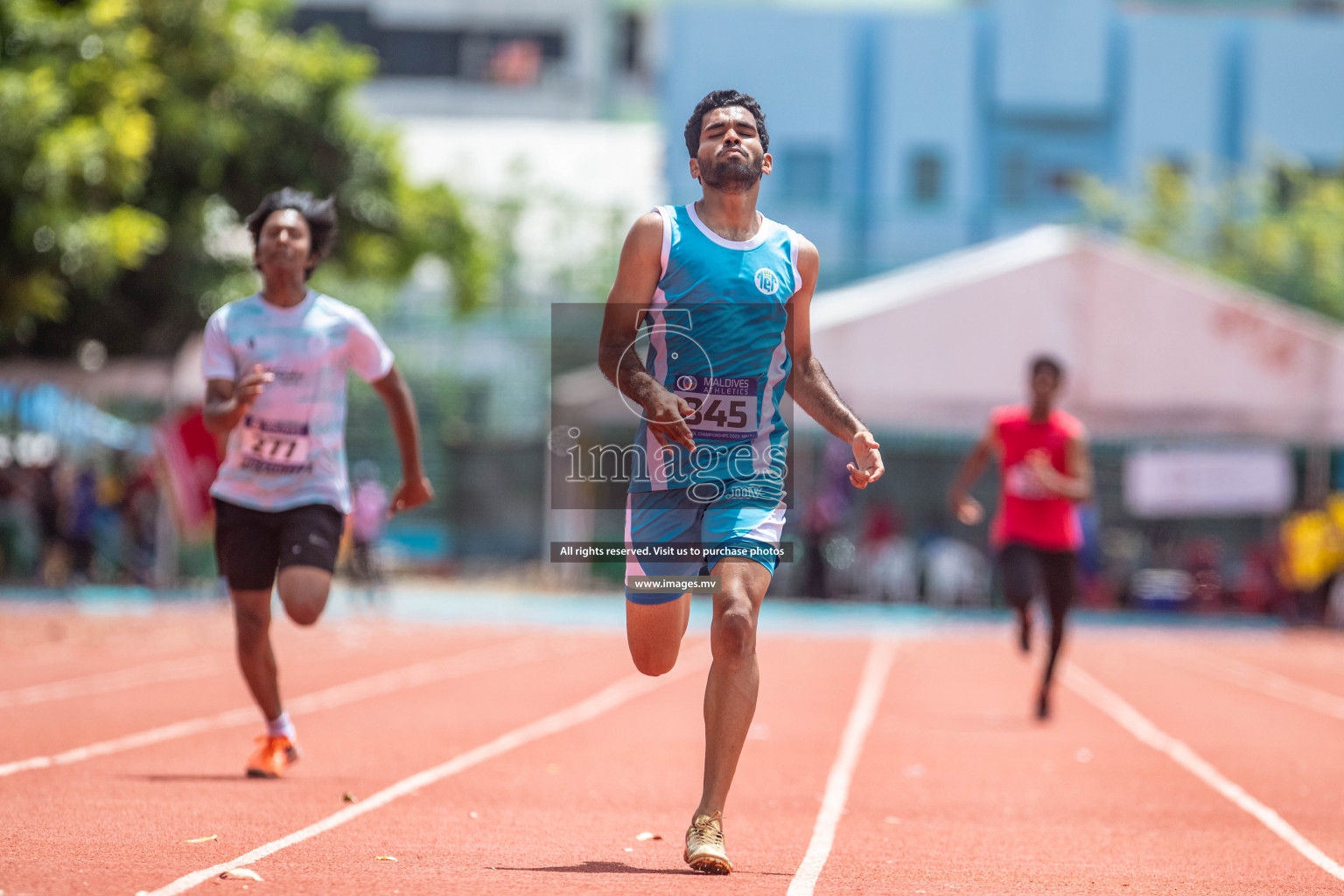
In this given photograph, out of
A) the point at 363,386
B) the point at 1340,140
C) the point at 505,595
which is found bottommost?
the point at 505,595

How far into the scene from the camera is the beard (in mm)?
5719

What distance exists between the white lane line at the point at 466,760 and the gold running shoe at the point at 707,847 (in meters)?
1.20

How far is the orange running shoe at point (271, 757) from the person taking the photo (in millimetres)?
7590

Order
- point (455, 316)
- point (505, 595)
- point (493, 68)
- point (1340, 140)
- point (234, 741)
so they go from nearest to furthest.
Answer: point (234, 741) → point (505, 595) → point (455, 316) → point (1340, 140) → point (493, 68)

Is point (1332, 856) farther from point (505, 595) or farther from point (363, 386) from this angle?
point (363, 386)

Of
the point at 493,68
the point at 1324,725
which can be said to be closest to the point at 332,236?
the point at 1324,725

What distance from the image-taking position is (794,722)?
1096 centimetres

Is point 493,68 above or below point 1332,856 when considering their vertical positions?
above

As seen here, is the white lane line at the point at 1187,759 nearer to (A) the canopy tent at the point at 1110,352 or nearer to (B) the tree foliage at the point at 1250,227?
(A) the canopy tent at the point at 1110,352

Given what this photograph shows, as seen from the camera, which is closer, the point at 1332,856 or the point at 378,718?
the point at 1332,856

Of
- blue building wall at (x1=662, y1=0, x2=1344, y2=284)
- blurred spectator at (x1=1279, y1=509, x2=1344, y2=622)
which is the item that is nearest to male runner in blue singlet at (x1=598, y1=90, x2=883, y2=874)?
blurred spectator at (x1=1279, y1=509, x2=1344, y2=622)

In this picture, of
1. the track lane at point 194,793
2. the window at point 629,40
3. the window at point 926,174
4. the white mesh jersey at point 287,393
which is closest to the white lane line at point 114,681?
the track lane at point 194,793

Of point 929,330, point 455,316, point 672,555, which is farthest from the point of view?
point 455,316

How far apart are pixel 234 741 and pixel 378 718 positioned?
4.85 feet
